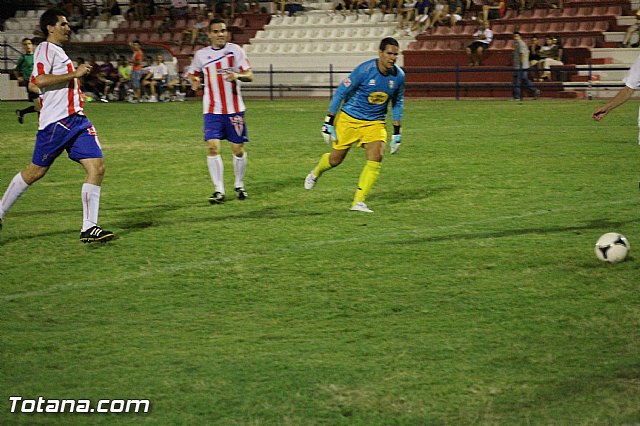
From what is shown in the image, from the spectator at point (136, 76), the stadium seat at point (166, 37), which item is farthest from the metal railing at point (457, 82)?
the stadium seat at point (166, 37)

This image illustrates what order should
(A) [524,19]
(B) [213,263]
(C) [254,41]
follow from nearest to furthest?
(B) [213,263] → (A) [524,19] → (C) [254,41]

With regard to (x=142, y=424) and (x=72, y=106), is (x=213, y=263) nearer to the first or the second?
(x=72, y=106)

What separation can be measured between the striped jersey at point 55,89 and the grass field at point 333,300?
1.20 metres

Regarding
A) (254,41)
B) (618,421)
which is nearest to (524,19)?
(254,41)

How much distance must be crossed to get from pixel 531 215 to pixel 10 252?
5.18 m

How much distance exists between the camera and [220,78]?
1157 cm

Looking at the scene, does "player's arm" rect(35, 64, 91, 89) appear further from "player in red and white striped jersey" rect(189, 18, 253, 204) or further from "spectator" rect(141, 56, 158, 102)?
"spectator" rect(141, 56, 158, 102)

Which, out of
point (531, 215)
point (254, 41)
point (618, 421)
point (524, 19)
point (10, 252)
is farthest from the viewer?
point (254, 41)

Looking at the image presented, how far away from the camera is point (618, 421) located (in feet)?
14.5

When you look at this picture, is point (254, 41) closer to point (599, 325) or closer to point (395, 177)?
point (395, 177)

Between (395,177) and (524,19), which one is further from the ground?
(524,19)

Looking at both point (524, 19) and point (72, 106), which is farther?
point (524, 19)

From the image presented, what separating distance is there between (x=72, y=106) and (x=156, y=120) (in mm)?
15861

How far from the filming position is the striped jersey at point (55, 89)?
8.70 meters
